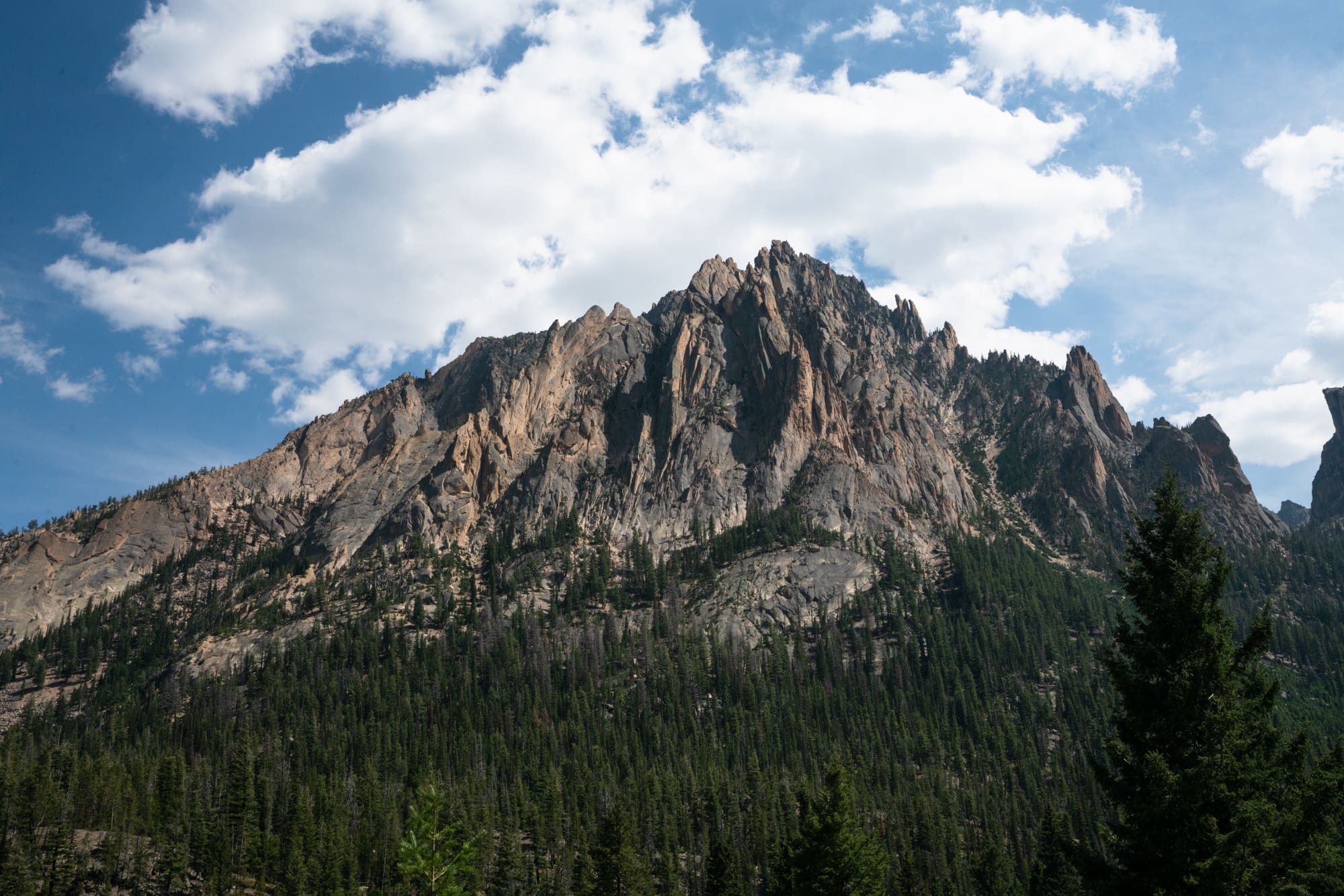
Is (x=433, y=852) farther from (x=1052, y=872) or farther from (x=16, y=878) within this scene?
(x=16, y=878)

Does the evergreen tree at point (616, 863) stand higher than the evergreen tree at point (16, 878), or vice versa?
the evergreen tree at point (16, 878)

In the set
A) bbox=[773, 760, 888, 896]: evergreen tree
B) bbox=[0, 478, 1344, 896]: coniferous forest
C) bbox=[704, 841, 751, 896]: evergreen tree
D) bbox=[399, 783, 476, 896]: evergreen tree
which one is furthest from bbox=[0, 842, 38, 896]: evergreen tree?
bbox=[773, 760, 888, 896]: evergreen tree

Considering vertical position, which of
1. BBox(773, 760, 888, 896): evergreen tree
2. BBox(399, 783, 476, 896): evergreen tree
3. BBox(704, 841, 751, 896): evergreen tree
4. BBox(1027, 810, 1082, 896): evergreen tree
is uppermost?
BBox(399, 783, 476, 896): evergreen tree

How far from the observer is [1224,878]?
16.8 metres

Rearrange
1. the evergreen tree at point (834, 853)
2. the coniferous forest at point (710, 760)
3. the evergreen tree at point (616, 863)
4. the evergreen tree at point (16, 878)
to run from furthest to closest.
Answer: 1. the evergreen tree at point (16, 878)
2. the evergreen tree at point (616, 863)
3. the evergreen tree at point (834, 853)
4. the coniferous forest at point (710, 760)

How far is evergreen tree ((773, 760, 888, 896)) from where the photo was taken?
3584cm

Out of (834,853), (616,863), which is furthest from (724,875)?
(834,853)

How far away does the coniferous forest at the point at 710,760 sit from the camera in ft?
60.4

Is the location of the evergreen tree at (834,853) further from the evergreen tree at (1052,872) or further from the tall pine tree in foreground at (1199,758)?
the evergreen tree at (1052,872)

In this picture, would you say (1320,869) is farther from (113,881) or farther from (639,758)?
(639,758)

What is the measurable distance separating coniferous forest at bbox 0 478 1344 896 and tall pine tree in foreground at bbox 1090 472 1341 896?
0.06m

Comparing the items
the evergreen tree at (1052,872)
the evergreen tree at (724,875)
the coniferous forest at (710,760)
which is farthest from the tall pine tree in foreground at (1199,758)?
the evergreen tree at (724,875)

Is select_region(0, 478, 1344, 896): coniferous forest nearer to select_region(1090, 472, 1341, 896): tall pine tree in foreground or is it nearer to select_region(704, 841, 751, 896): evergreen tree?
select_region(1090, 472, 1341, 896): tall pine tree in foreground

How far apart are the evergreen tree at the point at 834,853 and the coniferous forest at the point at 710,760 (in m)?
0.14
